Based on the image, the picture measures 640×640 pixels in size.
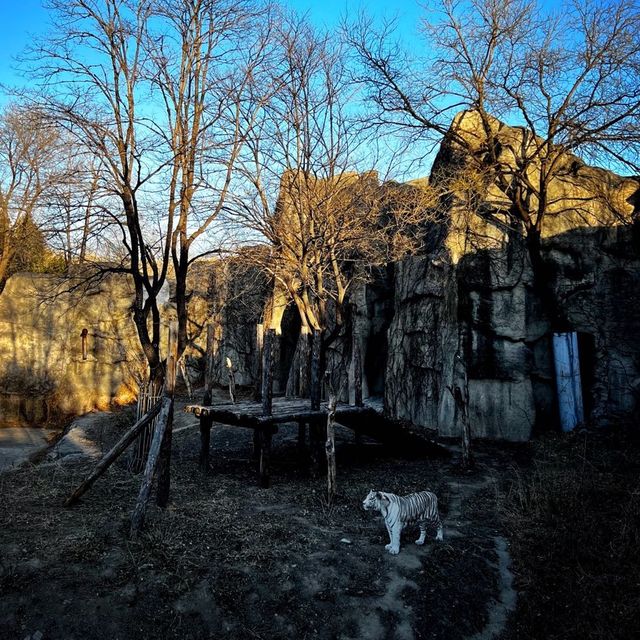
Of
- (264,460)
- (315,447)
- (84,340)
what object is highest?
(84,340)

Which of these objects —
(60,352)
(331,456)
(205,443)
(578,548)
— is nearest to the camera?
(578,548)

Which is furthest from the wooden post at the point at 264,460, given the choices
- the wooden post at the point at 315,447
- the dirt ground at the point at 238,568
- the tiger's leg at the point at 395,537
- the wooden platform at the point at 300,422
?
the tiger's leg at the point at 395,537

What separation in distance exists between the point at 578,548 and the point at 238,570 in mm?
4093

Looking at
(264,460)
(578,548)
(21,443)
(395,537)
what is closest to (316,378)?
(264,460)

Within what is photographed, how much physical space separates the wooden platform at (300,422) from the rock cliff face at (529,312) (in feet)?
8.44

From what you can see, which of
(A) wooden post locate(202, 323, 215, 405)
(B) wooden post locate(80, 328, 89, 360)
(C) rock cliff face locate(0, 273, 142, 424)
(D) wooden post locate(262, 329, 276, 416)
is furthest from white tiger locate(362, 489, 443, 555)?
(B) wooden post locate(80, 328, 89, 360)

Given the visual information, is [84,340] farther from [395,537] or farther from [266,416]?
[395,537]

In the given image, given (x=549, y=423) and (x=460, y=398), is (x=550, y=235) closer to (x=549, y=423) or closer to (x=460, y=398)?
(x=549, y=423)

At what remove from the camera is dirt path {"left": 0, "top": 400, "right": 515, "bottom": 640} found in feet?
15.7

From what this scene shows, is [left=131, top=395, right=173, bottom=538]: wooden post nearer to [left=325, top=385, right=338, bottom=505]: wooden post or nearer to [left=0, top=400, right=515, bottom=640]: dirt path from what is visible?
[left=0, top=400, right=515, bottom=640]: dirt path

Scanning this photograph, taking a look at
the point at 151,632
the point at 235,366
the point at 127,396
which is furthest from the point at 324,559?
the point at 235,366

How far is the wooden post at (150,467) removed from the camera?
6.29m

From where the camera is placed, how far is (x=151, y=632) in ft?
15.1

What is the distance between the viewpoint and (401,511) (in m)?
6.41
